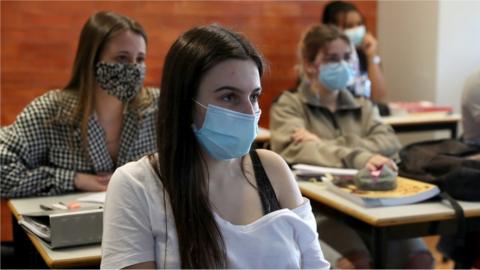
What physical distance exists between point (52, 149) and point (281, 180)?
123cm

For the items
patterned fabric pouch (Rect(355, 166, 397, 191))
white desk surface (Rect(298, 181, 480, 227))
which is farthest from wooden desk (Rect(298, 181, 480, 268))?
patterned fabric pouch (Rect(355, 166, 397, 191))

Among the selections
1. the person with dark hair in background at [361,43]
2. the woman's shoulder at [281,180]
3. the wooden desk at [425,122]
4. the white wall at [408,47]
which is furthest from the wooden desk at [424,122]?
the woman's shoulder at [281,180]

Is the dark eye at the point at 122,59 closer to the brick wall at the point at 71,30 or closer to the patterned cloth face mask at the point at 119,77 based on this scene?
the patterned cloth face mask at the point at 119,77

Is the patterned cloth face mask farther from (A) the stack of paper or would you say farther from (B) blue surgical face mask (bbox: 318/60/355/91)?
(B) blue surgical face mask (bbox: 318/60/355/91)

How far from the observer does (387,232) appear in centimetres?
210

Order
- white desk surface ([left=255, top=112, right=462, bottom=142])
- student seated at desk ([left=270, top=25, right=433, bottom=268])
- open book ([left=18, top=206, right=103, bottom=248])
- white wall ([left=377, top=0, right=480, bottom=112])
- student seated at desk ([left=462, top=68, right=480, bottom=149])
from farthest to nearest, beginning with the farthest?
white wall ([left=377, top=0, right=480, bottom=112])
white desk surface ([left=255, top=112, right=462, bottom=142])
student seated at desk ([left=270, top=25, right=433, bottom=268])
student seated at desk ([left=462, top=68, right=480, bottom=149])
open book ([left=18, top=206, right=103, bottom=248])

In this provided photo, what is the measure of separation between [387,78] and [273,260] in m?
4.38

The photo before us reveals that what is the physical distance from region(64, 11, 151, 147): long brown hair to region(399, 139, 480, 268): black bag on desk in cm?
115

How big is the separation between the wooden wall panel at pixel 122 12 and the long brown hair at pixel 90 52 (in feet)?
5.11

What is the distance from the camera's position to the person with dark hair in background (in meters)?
4.90

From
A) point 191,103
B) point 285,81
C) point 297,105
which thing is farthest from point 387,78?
point 191,103

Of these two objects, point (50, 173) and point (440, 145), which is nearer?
point (50, 173)

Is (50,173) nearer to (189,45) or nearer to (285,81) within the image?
(189,45)

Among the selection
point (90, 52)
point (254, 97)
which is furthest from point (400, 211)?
point (90, 52)
